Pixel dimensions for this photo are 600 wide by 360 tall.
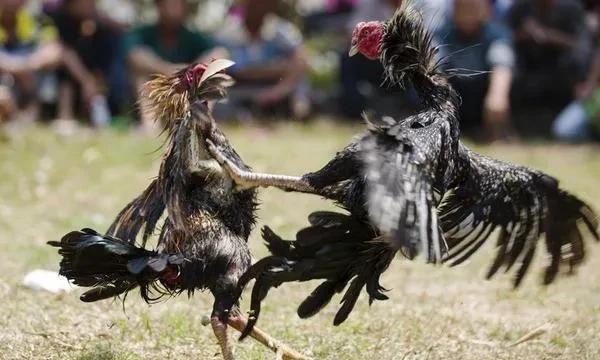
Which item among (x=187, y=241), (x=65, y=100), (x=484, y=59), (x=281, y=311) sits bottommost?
(x=187, y=241)

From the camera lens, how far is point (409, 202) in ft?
11.7

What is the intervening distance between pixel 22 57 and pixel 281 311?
19.1 feet

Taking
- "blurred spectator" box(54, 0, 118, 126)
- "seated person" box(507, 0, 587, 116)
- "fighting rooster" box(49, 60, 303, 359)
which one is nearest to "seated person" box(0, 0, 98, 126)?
"blurred spectator" box(54, 0, 118, 126)

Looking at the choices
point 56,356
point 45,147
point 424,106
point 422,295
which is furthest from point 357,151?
point 45,147

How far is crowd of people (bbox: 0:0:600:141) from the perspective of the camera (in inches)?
380

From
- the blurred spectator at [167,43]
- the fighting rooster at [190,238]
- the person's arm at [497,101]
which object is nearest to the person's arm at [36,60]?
the blurred spectator at [167,43]

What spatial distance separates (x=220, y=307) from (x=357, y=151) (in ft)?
2.66

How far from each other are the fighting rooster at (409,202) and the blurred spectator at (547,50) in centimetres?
634

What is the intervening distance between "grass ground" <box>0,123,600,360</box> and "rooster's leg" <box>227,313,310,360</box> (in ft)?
0.75

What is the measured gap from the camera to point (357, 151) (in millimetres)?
3830

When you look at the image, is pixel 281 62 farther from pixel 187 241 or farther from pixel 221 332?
pixel 221 332

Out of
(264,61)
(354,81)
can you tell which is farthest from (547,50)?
(264,61)

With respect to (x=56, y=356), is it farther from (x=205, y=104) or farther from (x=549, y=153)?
(x=549, y=153)

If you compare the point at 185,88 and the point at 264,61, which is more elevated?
the point at 264,61
